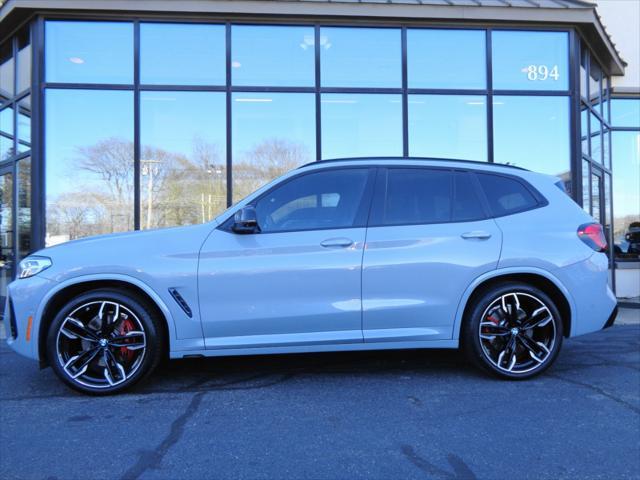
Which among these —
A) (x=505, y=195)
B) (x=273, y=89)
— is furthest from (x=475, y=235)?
(x=273, y=89)

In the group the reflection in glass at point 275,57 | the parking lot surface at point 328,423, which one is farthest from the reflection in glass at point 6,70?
the parking lot surface at point 328,423

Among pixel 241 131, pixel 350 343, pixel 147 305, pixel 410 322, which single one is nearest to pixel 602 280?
pixel 410 322

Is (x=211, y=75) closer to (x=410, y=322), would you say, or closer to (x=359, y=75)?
(x=359, y=75)

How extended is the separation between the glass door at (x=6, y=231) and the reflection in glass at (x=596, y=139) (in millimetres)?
10449

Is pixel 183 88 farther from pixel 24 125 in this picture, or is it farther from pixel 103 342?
pixel 103 342

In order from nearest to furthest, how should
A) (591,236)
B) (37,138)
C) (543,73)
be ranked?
1. (591,236)
2. (37,138)
3. (543,73)

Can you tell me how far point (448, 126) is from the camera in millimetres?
8719

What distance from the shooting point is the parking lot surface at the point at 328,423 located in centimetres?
274

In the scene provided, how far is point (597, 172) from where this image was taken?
1015cm

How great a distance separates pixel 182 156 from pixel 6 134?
3.19 metres

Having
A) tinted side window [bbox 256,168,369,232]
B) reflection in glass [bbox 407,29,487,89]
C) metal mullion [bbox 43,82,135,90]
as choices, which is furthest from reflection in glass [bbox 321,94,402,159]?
tinted side window [bbox 256,168,369,232]

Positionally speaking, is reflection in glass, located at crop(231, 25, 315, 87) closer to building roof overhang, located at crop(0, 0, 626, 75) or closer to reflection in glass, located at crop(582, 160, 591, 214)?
building roof overhang, located at crop(0, 0, 626, 75)

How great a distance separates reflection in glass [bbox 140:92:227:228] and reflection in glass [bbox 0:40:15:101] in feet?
8.18

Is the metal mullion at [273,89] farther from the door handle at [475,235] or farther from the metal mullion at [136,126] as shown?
the door handle at [475,235]
